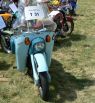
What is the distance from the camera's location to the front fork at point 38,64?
5.71 meters

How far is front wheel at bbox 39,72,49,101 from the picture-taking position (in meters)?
5.65

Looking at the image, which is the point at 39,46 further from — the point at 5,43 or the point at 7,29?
the point at 7,29

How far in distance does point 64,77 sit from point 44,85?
1373mm

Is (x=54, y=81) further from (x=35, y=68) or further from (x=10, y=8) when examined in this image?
(x=10, y=8)

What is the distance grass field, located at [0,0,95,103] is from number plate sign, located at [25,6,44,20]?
126 cm

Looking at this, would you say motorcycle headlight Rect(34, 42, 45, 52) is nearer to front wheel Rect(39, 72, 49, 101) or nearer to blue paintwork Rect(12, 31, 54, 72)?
blue paintwork Rect(12, 31, 54, 72)

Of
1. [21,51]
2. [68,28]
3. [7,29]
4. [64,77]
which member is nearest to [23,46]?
[21,51]

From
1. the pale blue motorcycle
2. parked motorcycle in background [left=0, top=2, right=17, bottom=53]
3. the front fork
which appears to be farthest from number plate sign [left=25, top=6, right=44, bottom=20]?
parked motorcycle in background [left=0, top=2, right=17, bottom=53]

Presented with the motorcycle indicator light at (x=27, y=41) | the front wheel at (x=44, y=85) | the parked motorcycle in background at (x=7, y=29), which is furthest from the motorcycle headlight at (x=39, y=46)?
the parked motorcycle in background at (x=7, y=29)

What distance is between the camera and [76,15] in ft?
46.0

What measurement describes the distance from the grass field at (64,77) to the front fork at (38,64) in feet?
1.29

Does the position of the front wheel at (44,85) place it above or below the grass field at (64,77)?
above

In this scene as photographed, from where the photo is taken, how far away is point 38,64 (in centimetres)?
578

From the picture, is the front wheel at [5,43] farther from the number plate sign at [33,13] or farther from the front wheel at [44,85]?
the front wheel at [44,85]
